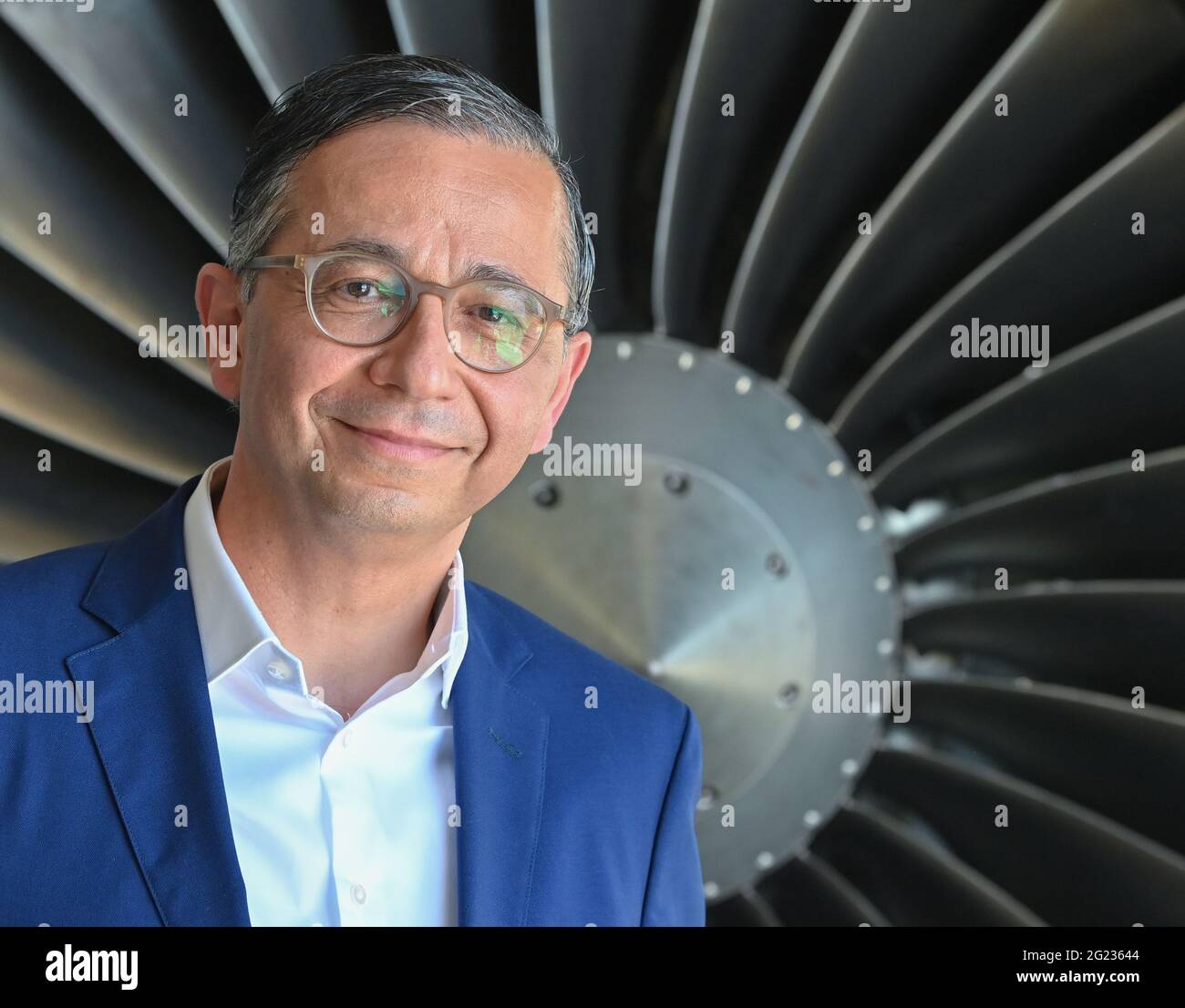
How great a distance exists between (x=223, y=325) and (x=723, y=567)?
0.71 meters

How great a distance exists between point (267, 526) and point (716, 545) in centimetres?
63

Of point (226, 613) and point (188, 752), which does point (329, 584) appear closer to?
point (226, 613)

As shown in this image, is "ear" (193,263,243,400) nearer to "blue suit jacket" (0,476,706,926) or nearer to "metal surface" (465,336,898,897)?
"blue suit jacket" (0,476,706,926)

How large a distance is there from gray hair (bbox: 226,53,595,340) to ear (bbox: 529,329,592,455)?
0.11 metres

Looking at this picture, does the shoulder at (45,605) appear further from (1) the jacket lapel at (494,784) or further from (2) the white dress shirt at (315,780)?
(1) the jacket lapel at (494,784)

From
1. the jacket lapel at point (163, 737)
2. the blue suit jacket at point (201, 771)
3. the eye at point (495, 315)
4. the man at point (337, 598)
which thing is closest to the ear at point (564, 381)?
the man at point (337, 598)

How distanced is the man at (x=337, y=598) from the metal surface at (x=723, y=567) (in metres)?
0.31

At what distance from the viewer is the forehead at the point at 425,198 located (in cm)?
116

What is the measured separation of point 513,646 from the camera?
144 centimetres

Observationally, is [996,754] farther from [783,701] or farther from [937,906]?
[783,701]

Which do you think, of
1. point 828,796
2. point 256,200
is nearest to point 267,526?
point 256,200

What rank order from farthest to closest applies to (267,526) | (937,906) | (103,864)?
(937,906) < (267,526) < (103,864)

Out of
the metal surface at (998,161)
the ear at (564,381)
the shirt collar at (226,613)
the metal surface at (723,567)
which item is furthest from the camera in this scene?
the metal surface at (723,567)

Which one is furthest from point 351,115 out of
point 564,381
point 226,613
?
point 226,613
